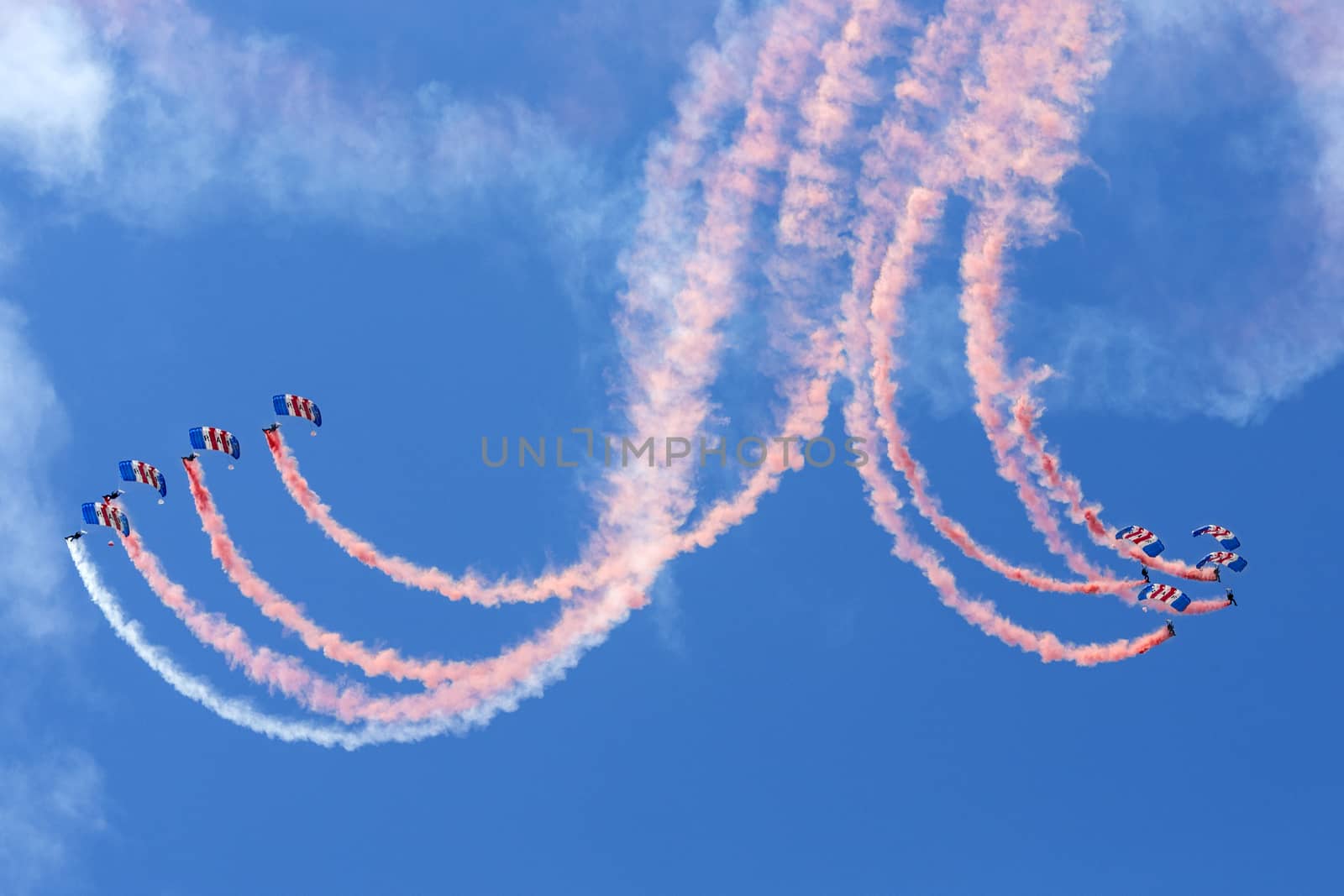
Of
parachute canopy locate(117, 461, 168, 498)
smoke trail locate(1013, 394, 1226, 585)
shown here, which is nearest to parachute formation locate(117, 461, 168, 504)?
parachute canopy locate(117, 461, 168, 498)

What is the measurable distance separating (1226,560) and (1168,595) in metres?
1.82

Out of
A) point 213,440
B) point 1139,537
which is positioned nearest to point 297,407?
point 213,440

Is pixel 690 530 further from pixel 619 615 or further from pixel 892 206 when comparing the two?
pixel 892 206

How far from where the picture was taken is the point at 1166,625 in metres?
55.0

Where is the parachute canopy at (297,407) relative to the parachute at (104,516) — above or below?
above

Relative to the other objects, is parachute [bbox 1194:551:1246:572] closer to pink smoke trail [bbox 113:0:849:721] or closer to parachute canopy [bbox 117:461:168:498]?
pink smoke trail [bbox 113:0:849:721]

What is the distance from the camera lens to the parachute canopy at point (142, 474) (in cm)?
5378

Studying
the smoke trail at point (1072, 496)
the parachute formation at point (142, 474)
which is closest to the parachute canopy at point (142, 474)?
the parachute formation at point (142, 474)

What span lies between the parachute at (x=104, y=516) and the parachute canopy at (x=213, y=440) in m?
2.96

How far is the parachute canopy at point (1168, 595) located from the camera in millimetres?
52094

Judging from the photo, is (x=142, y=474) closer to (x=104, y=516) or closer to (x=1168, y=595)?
(x=104, y=516)

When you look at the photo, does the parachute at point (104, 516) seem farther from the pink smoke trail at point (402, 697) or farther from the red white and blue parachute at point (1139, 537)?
the red white and blue parachute at point (1139, 537)

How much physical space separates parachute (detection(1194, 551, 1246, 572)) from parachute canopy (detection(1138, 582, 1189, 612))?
3.97 ft

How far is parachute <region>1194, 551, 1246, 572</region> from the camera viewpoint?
2058 inches
